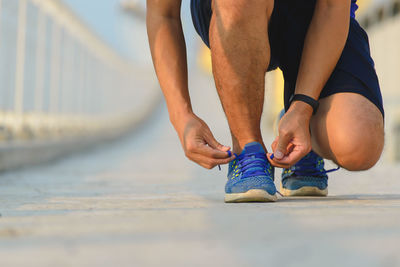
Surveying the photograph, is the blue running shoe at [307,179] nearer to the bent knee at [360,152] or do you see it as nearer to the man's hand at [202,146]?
the bent knee at [360,152]

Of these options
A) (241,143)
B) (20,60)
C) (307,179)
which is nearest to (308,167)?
(307,179)

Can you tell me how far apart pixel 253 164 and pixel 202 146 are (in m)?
0.17

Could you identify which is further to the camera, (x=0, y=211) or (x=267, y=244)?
(x=0, y=211)

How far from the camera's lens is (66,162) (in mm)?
5891

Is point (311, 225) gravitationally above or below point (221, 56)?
below

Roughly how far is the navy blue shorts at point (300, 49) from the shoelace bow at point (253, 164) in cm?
37

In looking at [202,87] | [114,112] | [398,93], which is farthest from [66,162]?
[202,87]

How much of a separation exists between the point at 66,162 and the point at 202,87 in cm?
3333

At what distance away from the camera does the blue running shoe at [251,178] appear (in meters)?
2.20

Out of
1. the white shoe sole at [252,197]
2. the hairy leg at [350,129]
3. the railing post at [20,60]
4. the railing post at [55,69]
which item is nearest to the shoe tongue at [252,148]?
the white shoe sole at [252,197]

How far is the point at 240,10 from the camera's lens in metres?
2.26

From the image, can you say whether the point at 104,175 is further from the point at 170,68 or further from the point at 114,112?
the point at 114,112

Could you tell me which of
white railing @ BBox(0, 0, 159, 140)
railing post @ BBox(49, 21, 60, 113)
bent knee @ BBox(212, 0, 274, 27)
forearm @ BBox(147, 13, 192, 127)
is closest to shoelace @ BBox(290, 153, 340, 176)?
forearm @ BBox(147, 13, 192, 127)

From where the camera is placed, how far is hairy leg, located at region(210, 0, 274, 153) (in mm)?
2270
